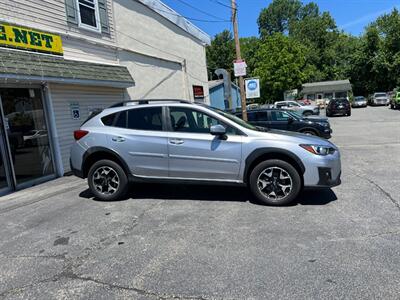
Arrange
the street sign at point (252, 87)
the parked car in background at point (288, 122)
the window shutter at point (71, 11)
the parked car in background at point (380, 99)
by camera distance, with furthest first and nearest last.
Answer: the parked car in background at point (380, 99) < the street sign at point (252, 87) < the parked car in background at point (288, 122) < the window shutter at point (71, 11)

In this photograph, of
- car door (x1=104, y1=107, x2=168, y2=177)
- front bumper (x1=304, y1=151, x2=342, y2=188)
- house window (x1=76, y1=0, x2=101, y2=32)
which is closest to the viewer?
front bumper (x1=304, y1=151, x2=342, y2=188)

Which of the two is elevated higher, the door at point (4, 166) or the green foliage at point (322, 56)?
the green foliage at point (322, 56)

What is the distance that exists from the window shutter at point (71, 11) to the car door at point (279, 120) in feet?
23.9

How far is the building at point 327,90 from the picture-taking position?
56375mm

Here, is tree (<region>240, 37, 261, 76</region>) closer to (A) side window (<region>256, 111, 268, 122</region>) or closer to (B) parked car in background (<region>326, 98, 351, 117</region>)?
(B) parked car in background (<region>326, 98, 351, 117</region>)

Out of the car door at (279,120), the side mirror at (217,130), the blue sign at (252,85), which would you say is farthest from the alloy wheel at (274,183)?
the blue sign at (252,85)

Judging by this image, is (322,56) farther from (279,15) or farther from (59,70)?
(59,70)

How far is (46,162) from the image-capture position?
29.4 ft

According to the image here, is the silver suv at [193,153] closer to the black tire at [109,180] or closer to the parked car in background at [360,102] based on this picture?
the black tire at [109,180]

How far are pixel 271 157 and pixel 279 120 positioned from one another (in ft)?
23.7

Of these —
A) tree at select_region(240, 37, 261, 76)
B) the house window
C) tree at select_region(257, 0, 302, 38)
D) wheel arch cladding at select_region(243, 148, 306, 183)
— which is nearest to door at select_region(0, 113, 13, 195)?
the house window

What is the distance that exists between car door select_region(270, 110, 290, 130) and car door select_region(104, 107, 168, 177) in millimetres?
7208

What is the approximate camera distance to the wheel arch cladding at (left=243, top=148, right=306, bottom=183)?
528 centimetres

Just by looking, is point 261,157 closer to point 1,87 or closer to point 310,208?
point 310,208
